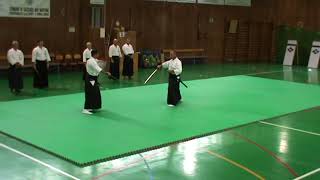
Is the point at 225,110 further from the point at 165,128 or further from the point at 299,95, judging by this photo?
the point at 299,95

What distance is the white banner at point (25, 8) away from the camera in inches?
725

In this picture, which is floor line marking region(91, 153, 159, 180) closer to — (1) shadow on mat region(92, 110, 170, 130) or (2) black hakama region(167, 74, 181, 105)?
Result: (1) shadow on mat region(92, 110, 170, 130)

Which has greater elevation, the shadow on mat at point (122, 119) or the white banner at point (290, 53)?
the white banner at point (290, 53)

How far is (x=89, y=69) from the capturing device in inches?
457

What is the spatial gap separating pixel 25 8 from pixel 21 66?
201 inches

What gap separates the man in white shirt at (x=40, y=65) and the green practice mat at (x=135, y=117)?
2.07 metres

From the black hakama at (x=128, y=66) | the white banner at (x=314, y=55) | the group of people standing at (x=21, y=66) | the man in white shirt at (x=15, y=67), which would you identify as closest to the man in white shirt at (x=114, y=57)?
the black hakama at (x=128, y=66)

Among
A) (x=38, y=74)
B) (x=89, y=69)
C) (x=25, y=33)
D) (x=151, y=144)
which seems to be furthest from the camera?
(x=25, y=33)

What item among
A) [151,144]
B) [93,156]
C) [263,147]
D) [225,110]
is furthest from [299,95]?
[93,156]

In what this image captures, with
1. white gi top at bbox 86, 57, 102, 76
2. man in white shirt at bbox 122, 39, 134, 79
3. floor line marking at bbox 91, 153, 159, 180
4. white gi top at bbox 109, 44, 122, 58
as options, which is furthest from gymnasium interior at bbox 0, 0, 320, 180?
white gi top at bbox 86, 57, 102, 76

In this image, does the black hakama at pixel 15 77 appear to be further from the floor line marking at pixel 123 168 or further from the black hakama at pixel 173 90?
the floor line marking at pixel 123 168

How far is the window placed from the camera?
21.3 m

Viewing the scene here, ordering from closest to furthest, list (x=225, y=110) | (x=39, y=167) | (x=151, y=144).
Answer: (x=39, y=167), (x=151, y=144), (x=225, y=110)

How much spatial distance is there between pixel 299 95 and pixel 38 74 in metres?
9.28
